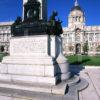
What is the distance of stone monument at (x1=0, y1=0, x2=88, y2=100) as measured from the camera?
7.44 metres

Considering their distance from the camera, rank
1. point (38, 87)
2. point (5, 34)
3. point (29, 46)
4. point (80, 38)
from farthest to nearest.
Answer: point (80, 38) → point (5, 34) → point (29, 46) → point (38, 87)

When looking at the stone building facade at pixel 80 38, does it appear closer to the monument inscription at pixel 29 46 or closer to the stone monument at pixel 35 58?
the stone monument at pixel 35 58

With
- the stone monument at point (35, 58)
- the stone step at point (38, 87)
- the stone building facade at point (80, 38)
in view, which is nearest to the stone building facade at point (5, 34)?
the stone building facade at point (80, 38)

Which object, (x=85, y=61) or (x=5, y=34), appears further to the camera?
(x=5, y=34)

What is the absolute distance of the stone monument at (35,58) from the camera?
7.44 metres

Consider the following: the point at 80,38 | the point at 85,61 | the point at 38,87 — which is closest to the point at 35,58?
the point at 38,87

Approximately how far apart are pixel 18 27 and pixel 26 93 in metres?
3.89

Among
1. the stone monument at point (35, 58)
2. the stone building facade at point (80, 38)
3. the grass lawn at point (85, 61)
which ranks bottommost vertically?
the grass lawn at point (85, 61)

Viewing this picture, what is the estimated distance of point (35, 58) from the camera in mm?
8000

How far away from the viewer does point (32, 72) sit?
7824 millimetres

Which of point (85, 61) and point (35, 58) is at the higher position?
point (35, 58)

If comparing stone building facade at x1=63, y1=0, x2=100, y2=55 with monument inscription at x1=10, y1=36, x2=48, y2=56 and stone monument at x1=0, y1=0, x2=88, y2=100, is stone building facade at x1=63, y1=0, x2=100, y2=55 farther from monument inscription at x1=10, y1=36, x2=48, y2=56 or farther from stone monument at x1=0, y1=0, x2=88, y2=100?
monument inscription at x1=10, y1=36, x2=48, y2=56

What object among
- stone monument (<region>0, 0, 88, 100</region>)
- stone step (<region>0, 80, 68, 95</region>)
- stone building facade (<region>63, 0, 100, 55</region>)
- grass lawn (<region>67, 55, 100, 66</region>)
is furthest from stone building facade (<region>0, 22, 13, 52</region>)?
stone step (<region>0, 80, 68, 95</region>)

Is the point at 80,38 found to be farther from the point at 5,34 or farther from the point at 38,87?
the point at 38,87
